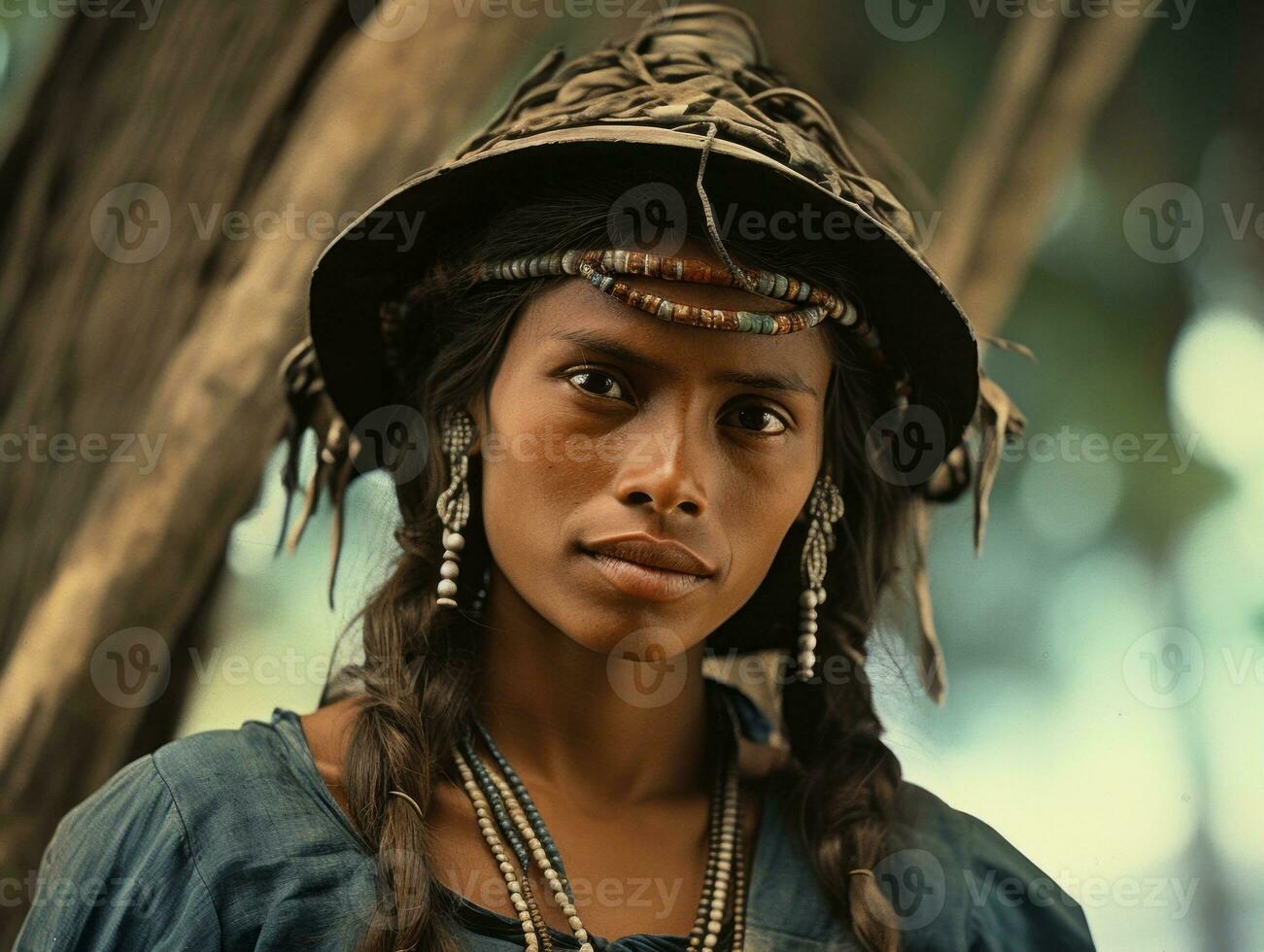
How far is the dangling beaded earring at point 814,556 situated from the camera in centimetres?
145

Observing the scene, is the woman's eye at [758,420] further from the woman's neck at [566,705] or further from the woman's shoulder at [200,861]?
the woman's shoulder at [200,861]

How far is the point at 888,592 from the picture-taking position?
65.7 inches

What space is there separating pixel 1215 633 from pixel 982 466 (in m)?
0.71

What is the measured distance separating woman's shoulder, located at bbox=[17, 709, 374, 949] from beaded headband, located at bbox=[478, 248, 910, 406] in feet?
1.86

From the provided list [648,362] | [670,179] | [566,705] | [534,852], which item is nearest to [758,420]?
[648,362]

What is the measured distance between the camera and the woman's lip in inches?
49.5

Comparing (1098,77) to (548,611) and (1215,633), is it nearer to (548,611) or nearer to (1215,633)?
(1215,633)

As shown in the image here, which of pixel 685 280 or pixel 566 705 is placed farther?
pixel 566 705

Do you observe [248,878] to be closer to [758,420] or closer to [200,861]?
[200,861]

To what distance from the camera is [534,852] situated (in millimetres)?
1338

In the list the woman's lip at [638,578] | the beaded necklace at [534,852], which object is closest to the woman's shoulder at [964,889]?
the beaded necklace at [534,852]

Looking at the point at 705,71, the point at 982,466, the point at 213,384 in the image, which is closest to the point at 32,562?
the point at 213,384

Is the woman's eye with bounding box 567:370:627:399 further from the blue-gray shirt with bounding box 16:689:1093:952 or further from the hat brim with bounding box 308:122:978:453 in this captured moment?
the blue-gray shirt with bounding box 16:689:1093:952

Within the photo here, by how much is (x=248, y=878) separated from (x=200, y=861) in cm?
5
